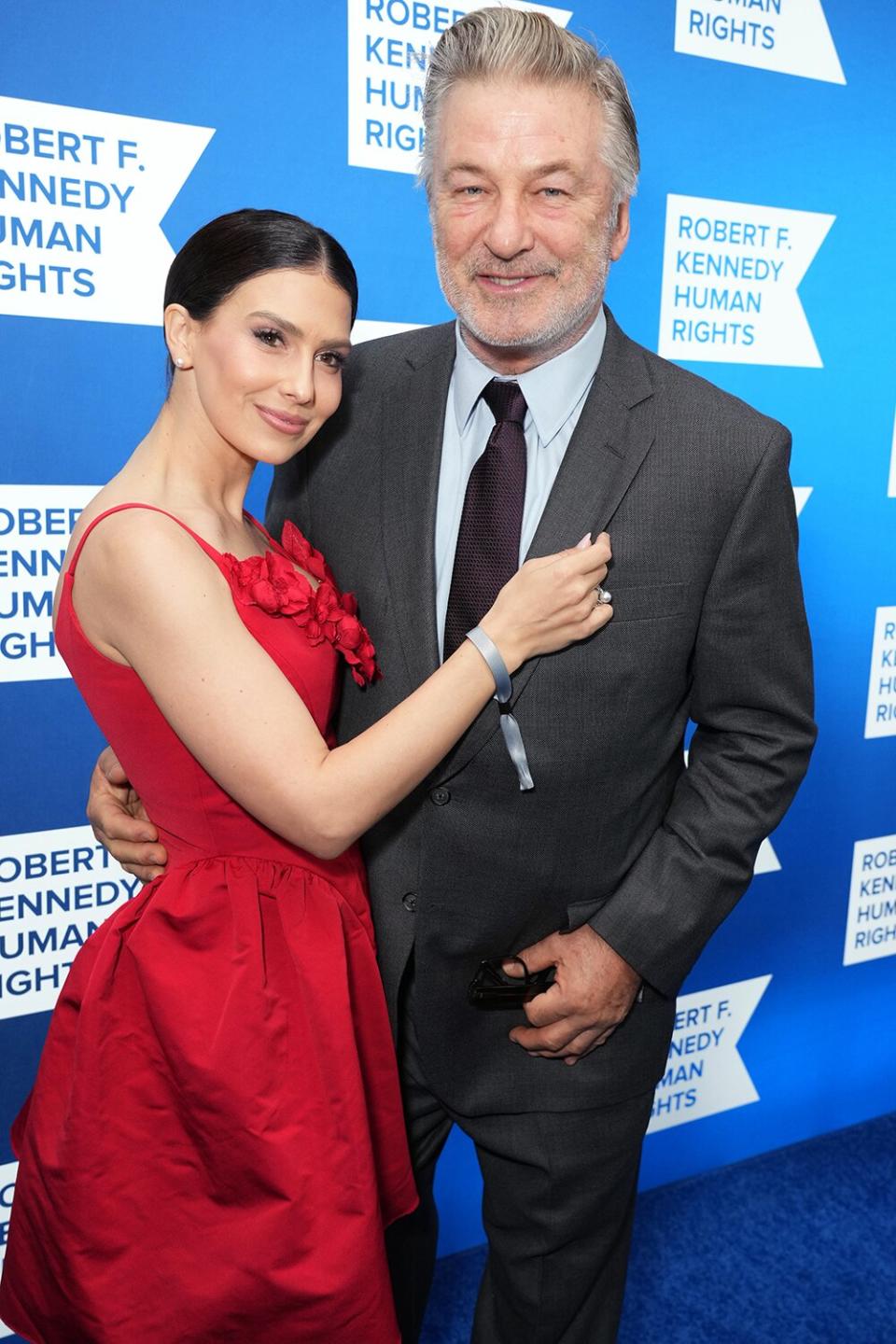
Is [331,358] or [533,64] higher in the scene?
[533,64]

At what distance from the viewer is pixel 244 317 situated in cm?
137

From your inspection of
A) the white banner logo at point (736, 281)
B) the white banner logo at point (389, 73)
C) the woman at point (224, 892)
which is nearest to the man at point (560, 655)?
the woman at point (224, 892)

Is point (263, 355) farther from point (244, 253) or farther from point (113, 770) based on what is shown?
point (113, 770)

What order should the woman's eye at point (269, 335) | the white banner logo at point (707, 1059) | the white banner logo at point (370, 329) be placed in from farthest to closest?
the white banner logo at point (707, 1059) → the white banner logo at point (370, 329) → the woman's eye at point (269, 335)

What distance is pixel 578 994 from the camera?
1.51m

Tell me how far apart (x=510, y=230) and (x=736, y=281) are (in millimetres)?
1245

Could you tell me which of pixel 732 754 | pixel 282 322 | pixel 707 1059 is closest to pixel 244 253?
pixel 282 322

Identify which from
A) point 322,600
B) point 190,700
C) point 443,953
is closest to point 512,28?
point 322,600

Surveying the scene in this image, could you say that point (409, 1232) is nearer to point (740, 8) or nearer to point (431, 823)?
point (431, 823)

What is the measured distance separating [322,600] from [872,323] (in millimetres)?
1848

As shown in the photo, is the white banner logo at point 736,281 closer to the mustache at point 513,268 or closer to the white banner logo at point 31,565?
the mustache at point 513,268

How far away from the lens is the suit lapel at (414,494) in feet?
4.90

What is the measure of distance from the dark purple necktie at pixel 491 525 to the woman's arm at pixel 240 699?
16 centimetres

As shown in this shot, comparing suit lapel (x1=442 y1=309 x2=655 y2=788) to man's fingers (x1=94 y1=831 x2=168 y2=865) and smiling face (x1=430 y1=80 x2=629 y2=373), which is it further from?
man's fingers (x1=94 y1=831 x2=168 y2=865)
